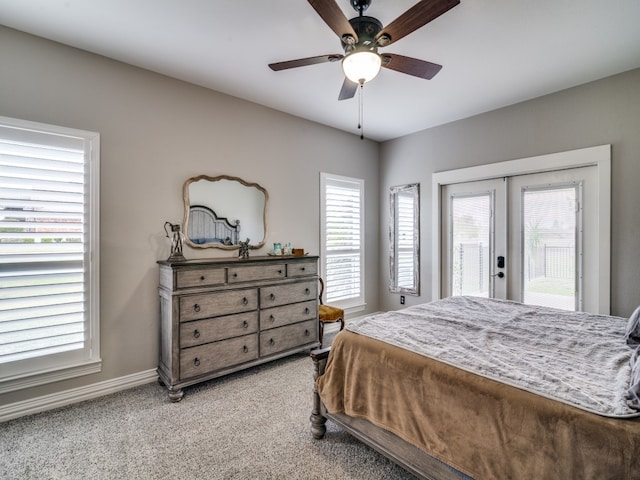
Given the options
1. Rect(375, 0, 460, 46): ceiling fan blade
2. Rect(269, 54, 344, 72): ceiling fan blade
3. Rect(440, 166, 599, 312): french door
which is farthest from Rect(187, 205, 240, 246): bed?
Rect(440, 166, 599, 312): french door

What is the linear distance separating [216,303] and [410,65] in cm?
244

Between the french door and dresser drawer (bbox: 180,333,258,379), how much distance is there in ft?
9.11

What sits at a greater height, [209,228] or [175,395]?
[209,228]

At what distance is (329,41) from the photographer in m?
2.42

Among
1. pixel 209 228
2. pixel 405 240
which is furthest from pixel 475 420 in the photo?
pixel 405 240

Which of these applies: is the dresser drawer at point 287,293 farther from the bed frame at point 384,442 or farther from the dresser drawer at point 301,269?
the bed frame at point 384,442

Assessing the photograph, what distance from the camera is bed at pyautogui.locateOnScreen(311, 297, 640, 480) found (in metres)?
1.09

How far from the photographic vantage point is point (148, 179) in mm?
2875

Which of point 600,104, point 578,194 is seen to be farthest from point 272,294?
point 600,104

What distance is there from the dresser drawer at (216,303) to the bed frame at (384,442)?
3.72ft

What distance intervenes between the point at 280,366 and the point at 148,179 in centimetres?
227

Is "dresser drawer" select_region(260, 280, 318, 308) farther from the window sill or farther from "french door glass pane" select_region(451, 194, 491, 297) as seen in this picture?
"french door glass pane" select_region(451, 194, 491, 297)

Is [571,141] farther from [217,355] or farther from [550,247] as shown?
[217,355]

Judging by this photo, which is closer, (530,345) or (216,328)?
(530,345)
